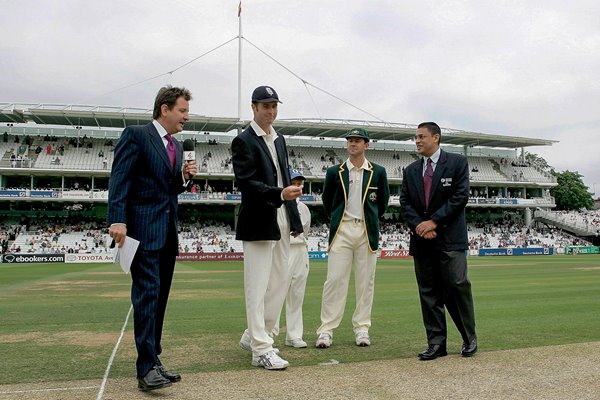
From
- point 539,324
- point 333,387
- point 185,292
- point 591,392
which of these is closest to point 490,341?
point 539,324

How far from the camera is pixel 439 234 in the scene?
593cm

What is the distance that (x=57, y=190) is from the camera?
51312mm

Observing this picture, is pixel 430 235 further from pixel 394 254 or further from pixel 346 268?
pixel 394 254

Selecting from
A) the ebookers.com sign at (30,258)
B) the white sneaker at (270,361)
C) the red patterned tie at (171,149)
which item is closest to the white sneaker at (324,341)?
the white sneaker at (270,361)

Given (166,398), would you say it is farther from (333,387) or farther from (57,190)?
(57,190)

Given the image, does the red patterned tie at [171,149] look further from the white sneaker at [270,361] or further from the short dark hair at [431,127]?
the short dark hair at [431,127]

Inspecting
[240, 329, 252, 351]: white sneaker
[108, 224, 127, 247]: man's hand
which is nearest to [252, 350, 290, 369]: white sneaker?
[240, 329, 252, 351]: white sneaker

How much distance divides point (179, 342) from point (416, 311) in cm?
449

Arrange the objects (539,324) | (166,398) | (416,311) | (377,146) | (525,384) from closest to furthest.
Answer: (166,398) → (525,384) → (539,324) → (416,311) → (377,146)

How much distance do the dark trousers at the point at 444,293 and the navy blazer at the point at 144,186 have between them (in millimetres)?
2877

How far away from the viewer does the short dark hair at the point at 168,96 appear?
489cm

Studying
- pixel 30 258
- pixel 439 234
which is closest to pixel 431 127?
pixel 439 234

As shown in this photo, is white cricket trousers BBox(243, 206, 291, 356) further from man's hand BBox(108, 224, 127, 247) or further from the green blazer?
man's hand BBox(108, 224, 127, 247)

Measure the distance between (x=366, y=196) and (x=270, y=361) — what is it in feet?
8.31
